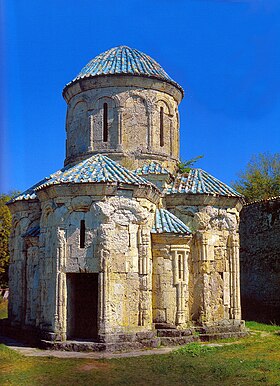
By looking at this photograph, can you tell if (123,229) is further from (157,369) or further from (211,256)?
(157,369)

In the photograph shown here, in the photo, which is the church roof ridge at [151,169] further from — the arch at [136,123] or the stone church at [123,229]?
the arch at [136,123]

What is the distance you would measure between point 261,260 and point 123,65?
9.78m

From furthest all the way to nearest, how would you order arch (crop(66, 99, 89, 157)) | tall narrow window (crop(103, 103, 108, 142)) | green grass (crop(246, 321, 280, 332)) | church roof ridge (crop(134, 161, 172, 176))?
green grass (crop(246, 321, 280, 332)), arch (crop(66, 99, 89, 157)), tall narrow window (crop(103, 103, 108, 142)), church roof ridge (crop(134, 161, 172, 176))

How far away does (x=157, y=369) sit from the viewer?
9.31 m

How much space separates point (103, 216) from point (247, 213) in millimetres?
10793

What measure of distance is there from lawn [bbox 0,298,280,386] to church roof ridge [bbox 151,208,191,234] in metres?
3.03

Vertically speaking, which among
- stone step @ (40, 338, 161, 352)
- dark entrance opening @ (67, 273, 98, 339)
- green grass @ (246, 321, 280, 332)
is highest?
dark entrance opening @ (67, 273, 98, 339)

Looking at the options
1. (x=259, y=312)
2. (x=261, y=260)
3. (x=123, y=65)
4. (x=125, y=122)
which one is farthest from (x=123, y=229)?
(x=259, y=312)

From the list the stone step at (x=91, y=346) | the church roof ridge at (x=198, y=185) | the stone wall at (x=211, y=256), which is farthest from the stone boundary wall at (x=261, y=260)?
the stone step at (x=91, y=346)

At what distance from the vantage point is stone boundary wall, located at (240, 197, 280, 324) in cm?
1830

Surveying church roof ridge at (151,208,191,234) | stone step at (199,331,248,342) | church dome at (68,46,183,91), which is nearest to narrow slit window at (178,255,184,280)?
church roof ridge at (151,208,191,234)

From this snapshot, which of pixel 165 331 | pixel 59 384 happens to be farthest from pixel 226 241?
pixel 59 384

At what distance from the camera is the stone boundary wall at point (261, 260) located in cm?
1830

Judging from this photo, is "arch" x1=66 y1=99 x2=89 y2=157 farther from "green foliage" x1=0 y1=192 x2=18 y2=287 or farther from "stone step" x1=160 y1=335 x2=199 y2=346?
"green foliage" x1=0 y1=192 x2=18 y2=287
